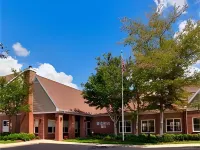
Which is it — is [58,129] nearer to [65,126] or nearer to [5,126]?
[65,126]

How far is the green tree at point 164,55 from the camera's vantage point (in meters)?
27.8

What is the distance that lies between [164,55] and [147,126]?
11081 millimetres

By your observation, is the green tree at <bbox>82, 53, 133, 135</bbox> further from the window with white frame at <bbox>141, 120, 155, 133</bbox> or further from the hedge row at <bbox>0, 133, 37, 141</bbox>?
the hedge row at <bbox>0, 133, 37, 141</bbox>

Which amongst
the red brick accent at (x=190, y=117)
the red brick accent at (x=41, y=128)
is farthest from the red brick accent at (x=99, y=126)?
the red brick accent at (x=190, y=117)

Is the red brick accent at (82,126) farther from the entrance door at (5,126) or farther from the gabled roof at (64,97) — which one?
the entrance door at (5,126)

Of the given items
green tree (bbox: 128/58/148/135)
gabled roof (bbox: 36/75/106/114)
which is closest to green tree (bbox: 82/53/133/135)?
green tree (bbox: 128/58/148/135)

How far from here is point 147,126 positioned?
3531 cm

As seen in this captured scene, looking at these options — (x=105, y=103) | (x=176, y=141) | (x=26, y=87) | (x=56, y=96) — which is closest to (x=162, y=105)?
(x=176, y=141)

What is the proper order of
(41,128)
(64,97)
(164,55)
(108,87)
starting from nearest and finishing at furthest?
(164,55) → (108,87) → (41,128) → (64,97)

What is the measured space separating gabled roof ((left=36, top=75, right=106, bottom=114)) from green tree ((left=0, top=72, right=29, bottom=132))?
8.84ft

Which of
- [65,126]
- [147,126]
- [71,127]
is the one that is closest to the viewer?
[147,126]

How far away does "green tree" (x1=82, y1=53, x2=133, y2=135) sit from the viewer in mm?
31156

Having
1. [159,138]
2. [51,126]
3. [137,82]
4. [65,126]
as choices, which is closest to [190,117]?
[159,138]

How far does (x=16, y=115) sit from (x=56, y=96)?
4855 mm
